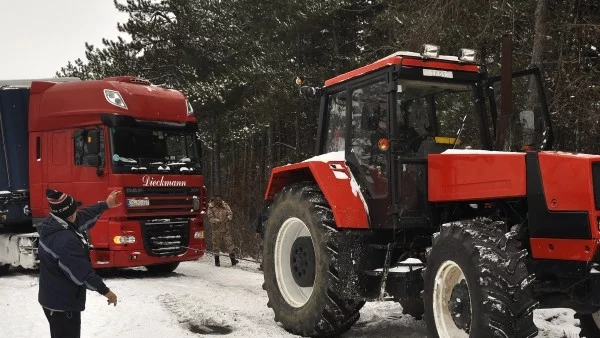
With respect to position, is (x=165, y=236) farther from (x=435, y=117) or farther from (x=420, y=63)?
(x=420, y=63)

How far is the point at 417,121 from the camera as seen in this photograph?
596 cm

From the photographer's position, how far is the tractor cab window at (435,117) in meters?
5.84

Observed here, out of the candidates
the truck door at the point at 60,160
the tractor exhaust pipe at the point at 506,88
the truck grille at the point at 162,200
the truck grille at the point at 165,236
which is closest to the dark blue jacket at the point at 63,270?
the tractor exhaust pipe at the point at 506,88

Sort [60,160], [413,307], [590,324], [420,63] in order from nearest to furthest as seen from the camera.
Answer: [590,324]
[420,63]
[413,307]
[60,160]

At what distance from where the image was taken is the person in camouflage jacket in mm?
13680

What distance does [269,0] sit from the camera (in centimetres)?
2308

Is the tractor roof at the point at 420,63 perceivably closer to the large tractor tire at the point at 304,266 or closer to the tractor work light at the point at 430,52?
the tractor work light at the point at 430,52

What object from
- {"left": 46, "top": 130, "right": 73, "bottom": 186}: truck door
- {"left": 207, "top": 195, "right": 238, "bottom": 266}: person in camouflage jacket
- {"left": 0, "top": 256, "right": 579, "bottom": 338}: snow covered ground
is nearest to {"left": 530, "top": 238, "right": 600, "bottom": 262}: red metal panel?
{"left": 0, "top": 256, "right": 579, "bottom": 338}: snow covered ground

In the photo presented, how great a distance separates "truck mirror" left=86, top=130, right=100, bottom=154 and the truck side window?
0.16ft

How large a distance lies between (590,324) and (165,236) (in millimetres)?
7365

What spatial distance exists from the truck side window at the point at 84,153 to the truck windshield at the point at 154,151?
0.69 ft

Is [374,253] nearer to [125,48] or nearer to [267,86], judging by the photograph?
[267,86]

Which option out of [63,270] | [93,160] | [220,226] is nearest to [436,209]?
[63,270]

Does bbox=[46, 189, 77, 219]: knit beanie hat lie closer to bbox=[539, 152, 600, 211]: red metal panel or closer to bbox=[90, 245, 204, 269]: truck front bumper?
bbox=[539, 152, 600, 211]: red metal panel
